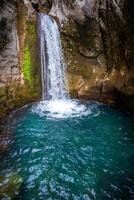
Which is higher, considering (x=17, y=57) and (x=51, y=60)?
(x=17, y=57)

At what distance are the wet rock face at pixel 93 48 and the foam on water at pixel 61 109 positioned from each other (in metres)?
1.07

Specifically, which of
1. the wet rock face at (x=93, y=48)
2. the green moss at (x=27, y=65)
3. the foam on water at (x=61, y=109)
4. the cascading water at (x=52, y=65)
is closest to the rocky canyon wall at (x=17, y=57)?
the green moss at (x=27, y=65)

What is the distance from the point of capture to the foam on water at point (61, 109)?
1222cm

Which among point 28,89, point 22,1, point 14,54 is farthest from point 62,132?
point 22,1

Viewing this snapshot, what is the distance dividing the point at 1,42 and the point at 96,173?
7.39 meters

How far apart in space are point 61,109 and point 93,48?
3.93 m

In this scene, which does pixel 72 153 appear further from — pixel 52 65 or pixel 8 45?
pixel 52 65

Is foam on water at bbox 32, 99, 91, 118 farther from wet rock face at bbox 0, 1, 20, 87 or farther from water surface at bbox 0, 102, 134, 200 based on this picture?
wet rock face at bbox 0, 1, 20, 87

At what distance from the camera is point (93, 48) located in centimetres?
1426

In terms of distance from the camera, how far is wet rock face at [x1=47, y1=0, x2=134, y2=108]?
13219mm

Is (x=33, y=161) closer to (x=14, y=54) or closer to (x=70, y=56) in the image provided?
(x=14, y=54)

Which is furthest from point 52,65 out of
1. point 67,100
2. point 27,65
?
point 67,100

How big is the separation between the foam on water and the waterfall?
0.65 metres

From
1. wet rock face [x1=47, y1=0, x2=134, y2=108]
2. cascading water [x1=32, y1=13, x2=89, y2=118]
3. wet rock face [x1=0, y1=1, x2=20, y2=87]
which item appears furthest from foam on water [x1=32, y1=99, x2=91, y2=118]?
wet rock face [x1=0, y1=1, x2=20, y2=87]
